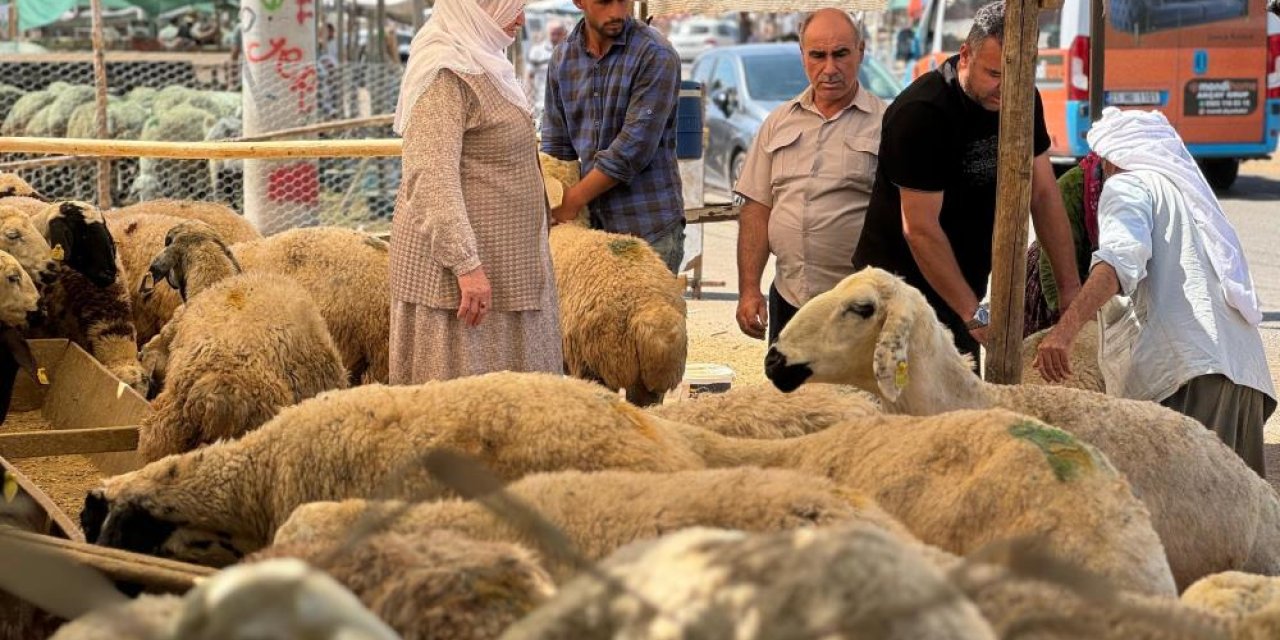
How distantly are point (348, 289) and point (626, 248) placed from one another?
1.24 meters

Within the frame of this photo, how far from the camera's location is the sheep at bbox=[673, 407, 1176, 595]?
323 cm

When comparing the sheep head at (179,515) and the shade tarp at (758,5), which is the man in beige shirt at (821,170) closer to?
the sheep head at (179,515)

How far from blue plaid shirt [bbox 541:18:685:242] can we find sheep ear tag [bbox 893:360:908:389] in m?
2.28

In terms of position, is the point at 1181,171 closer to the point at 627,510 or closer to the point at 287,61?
the point at 627,510

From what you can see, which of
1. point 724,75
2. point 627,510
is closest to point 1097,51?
point 627,510

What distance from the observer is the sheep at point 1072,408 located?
416 cm

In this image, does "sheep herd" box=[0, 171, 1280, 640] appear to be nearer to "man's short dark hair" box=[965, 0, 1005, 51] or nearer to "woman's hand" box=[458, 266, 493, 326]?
"woman's hand" box=[458, 266, 493, 326]

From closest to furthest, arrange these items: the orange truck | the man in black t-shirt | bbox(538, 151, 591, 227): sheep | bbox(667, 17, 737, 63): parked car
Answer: the man in black t-shirt
bbox(538, 151, 591, 227): sheep
the orange truck
bbox(667, 17, 737, 63): parked car

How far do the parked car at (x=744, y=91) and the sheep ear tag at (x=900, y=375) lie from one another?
13.8 meters

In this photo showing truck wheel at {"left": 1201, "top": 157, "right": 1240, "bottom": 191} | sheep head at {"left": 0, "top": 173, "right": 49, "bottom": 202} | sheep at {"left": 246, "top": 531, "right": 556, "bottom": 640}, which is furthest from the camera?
truck wheel at {"left": 1201, "top": 157, "right": 1240, "bottom": 191}

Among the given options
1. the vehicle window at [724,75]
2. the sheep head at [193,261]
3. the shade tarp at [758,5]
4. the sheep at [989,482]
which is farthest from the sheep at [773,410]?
the vehicle window at [724,75]

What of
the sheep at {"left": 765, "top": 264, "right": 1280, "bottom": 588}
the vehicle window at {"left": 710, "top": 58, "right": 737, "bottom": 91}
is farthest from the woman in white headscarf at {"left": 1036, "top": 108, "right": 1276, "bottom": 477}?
the vehicle window at {"left": 710, "top": 58, "right": 737, "bottom": 91}

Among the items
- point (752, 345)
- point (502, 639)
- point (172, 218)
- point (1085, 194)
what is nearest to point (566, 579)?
point (502, 639)

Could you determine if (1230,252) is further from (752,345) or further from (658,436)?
(752,345)
